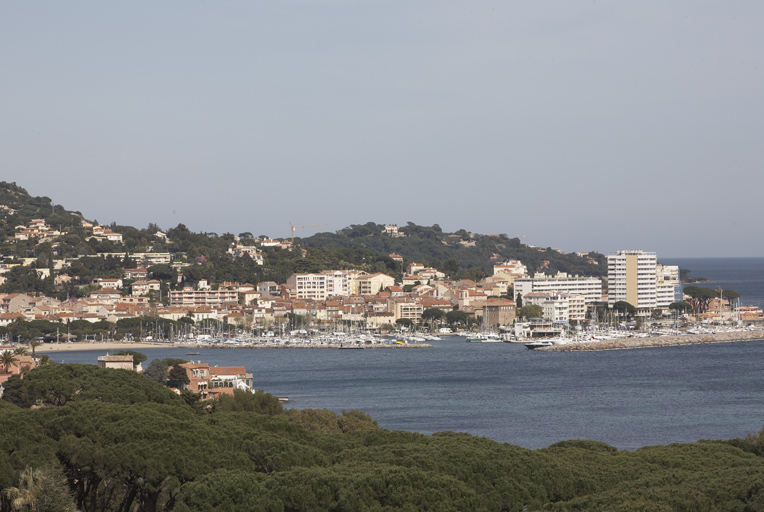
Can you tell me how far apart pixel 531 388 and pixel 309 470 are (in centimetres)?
2580

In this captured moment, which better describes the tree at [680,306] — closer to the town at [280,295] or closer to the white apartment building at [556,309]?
the town at [280,295]

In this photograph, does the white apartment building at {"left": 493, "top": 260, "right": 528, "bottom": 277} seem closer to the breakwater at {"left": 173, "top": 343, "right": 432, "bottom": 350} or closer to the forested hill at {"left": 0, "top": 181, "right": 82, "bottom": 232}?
the breakwater at {"left": 173, "top": 343, "right": 432, "bottom": 350}

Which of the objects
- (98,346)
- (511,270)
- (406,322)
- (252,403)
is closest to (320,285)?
(406,322)

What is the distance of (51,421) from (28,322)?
50138 millimetres

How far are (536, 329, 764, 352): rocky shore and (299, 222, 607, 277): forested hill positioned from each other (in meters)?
60.8

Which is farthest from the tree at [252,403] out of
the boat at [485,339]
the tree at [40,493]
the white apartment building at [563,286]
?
the white apartment building at [563,286]

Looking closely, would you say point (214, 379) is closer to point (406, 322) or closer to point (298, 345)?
point (298, 345)

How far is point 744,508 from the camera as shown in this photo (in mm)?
8055

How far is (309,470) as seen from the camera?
9.22 m

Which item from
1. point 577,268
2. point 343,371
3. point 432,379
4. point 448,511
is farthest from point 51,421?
point 577,268

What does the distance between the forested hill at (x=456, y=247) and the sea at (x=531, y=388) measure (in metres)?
68.7

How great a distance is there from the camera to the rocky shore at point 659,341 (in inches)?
2089

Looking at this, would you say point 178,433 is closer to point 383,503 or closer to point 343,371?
point 383,503

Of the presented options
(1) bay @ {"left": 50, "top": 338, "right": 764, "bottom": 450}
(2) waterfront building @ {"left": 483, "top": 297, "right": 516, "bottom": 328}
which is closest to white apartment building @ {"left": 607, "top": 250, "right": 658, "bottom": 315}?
(2) waterfront building @ {"left": 483, "top": 297, "right": 516, "bottom": 328}
